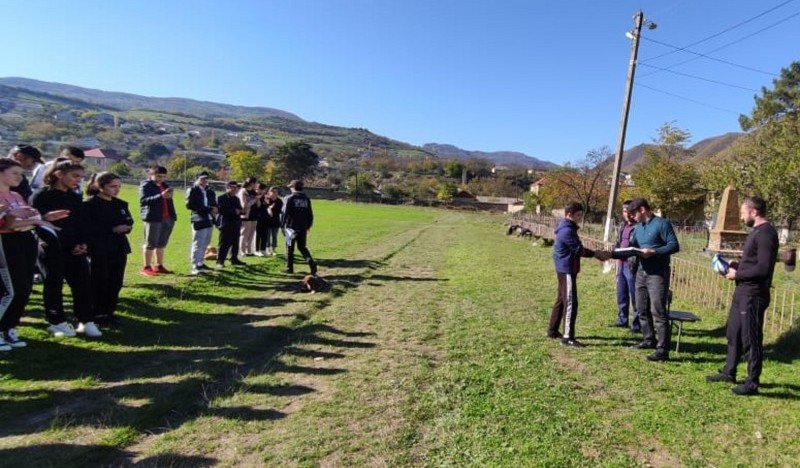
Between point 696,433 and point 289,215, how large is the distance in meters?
8.28

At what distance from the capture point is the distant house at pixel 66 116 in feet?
569

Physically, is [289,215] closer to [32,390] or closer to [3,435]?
[32,390]

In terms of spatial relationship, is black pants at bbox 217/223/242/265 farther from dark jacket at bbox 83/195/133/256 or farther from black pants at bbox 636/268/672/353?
black pants at bbox 636/268/672/353

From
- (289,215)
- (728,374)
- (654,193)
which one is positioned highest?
(654,193)

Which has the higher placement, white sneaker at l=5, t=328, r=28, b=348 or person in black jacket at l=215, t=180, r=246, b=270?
person in black jacket at l=215, t=180, r=246, b=270

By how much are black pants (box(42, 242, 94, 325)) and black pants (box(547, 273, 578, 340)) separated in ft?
19.8

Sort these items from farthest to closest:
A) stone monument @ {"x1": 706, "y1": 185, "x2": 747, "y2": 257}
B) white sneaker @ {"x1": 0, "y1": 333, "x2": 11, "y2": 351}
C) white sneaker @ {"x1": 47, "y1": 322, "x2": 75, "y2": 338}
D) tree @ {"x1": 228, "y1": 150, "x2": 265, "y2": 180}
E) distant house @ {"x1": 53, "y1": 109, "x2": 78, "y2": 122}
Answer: distant house @ {"x1": 53, "y1": 109, "x2": 78, "y2": 122}
tree @ {"x1": 228, "y1": 150, "x2": 265, "y2": 180}
stone monument @ {"x1": 706, "y1": 185, "x2": 747, "y2": 257}
white sneaker @ {"x1": 47, "y1": 322, "x2": 75, "y2": 338}
white sneaker @ {"x1": 0, "y1": 333, "x2": 11, "y2": 351}

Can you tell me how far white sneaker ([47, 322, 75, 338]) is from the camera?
5.77 meters

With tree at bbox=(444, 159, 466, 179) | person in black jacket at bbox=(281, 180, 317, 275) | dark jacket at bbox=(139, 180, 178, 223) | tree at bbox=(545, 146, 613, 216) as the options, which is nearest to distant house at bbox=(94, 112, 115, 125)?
tree at bbox=(444, 159, 466, 179)

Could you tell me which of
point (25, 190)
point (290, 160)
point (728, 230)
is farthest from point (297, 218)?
point (290, 160)

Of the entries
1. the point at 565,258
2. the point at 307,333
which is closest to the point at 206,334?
the point at 307,333

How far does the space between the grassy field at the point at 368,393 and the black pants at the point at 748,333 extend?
31cm

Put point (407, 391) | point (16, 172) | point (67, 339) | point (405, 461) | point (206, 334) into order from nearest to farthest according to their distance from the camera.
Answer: point (405, 461)
point (407, 391)
point (16, 172)
point (67, 339)
point (206, 334)

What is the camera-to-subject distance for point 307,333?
6.62 metres
